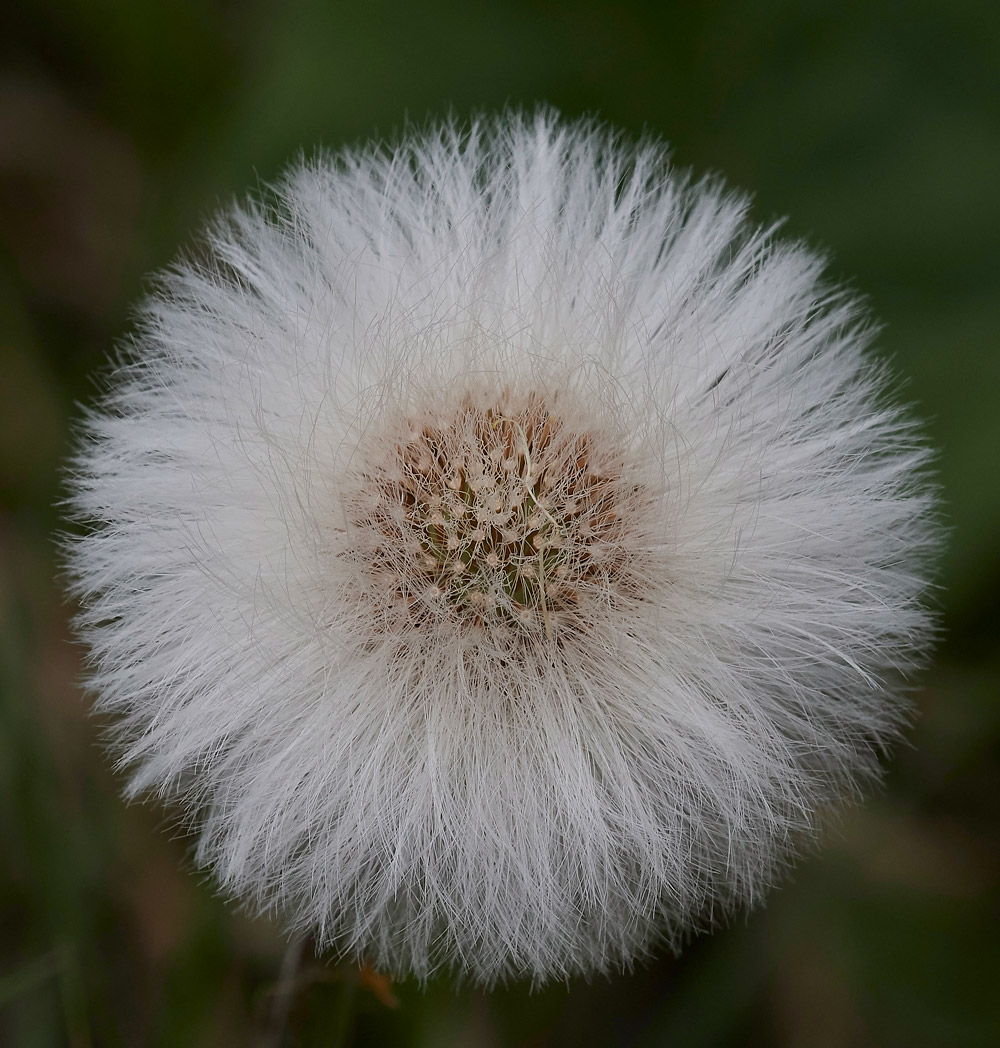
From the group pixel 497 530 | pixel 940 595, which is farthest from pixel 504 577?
pixel 940 595

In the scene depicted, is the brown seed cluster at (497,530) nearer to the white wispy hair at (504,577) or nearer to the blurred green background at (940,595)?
the white wispy hair at (504,577)

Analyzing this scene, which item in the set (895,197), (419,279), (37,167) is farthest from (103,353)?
(895,197)

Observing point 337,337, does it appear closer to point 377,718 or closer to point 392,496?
point 392,496

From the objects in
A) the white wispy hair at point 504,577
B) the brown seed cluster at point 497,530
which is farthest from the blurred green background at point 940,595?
the brown seed cluster at point 497,530

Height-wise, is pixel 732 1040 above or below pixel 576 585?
below

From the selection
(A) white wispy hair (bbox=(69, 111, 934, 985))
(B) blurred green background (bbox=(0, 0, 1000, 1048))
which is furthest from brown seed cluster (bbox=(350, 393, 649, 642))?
(B) blurred green background (bbox=(0, 0, 1000, 1048))

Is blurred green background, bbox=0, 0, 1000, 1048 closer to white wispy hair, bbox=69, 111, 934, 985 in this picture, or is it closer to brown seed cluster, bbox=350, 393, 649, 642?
white wispy hair, bbox=69, 111, 934, 985

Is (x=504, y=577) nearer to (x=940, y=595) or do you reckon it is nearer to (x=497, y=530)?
(x=497, y=530)
